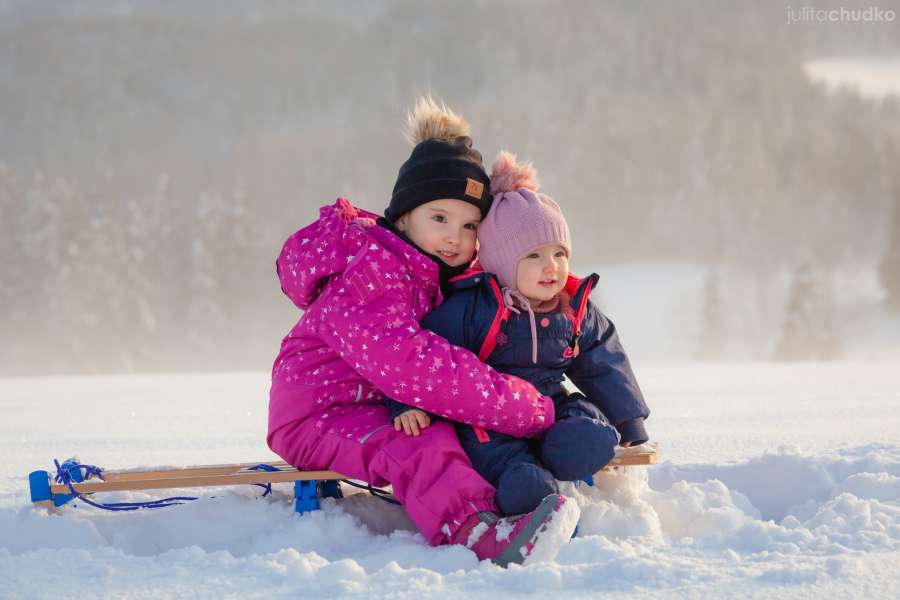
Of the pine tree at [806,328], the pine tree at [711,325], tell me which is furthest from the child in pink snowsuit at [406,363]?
the pine tree at [711,325]

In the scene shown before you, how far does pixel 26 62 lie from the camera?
87562 millimetres

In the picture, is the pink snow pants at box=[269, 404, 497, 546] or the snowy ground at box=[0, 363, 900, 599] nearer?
the snowy ground at box=[0, 363, 900, 599]

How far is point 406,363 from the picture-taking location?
257 cm

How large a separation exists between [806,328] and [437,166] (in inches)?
1217

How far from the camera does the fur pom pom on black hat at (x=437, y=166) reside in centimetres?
289

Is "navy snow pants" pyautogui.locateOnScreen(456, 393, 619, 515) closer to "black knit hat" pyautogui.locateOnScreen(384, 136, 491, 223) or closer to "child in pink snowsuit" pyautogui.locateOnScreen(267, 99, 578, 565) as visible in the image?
"child in pink snowsuit" pyautogui.locateOnScreen(267, 99, 578, 565)

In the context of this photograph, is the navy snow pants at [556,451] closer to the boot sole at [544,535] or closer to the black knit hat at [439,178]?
the boot sole at [544,535]

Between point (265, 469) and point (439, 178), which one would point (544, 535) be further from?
point (439, 178)

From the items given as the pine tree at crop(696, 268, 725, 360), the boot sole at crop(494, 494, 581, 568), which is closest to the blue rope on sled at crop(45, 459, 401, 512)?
the boot sole at crop(494, 494, 581, 568)

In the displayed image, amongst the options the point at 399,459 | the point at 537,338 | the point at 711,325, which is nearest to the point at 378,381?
the point at 399,459

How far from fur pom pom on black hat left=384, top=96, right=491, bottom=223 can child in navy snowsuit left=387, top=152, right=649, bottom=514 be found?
0.31 feet

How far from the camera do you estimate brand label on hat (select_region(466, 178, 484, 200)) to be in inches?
115

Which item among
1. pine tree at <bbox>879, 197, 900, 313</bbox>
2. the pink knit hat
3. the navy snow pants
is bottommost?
the navy snow pants

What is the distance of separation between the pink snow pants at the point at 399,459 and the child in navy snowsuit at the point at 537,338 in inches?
2.7
